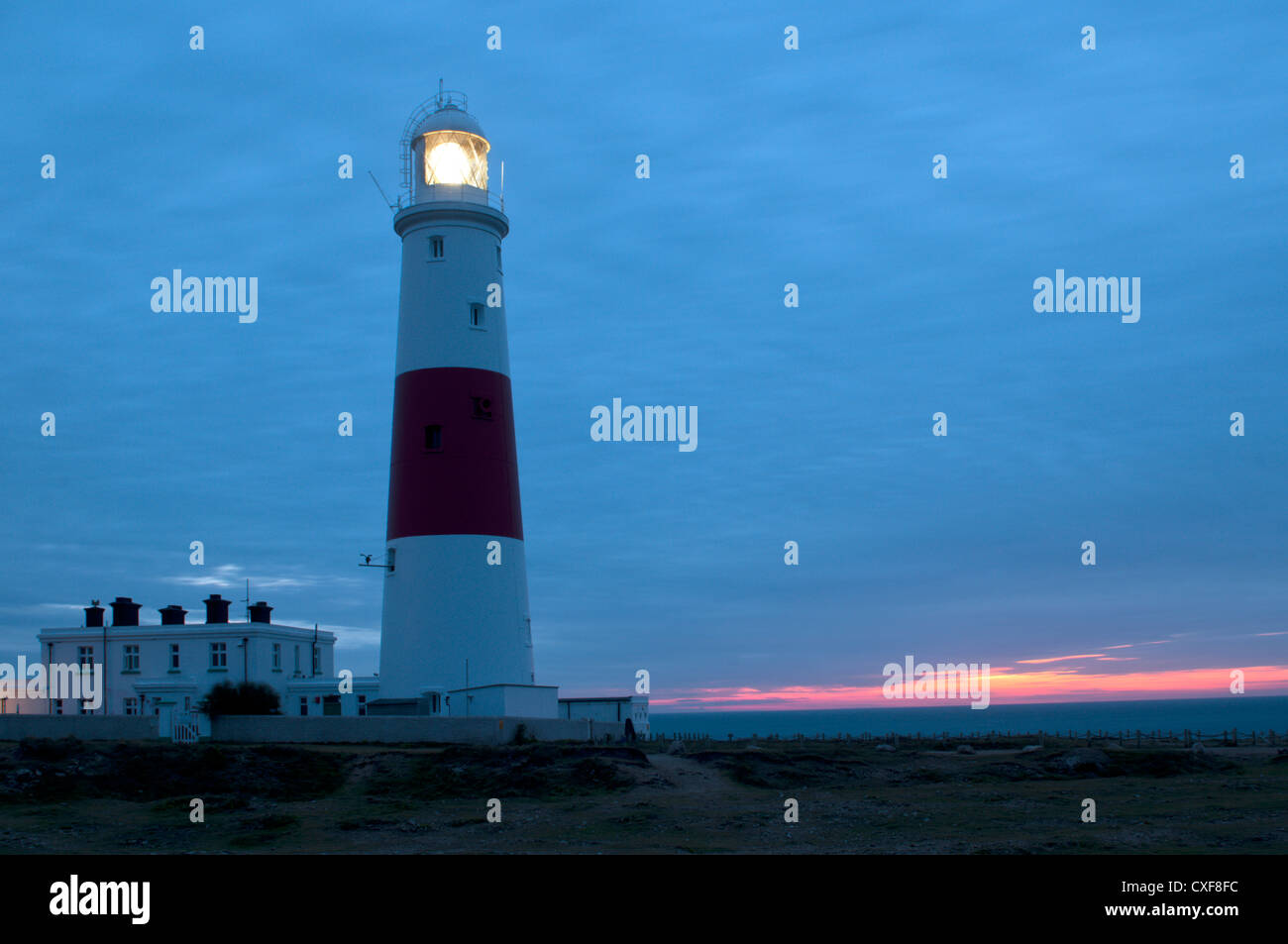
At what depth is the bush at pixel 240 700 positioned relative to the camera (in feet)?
139

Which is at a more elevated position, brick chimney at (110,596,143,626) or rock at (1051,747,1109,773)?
brick chimney at (110,596,143,626)

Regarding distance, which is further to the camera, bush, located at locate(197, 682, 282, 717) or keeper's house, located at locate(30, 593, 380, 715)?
keeper's house, located at locate(30, 593, 380, 715)

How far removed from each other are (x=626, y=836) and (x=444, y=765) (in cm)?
1016

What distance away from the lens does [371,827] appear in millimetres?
24422

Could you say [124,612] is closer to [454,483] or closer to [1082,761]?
[454,483]

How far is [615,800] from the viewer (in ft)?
93.3

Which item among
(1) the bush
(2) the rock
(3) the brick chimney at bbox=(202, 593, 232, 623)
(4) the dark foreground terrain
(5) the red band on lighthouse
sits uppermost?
(5) the red band on lighthouse

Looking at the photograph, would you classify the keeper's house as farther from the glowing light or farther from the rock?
the rock

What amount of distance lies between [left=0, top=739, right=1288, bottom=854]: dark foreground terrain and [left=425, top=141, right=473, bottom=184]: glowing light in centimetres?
1981

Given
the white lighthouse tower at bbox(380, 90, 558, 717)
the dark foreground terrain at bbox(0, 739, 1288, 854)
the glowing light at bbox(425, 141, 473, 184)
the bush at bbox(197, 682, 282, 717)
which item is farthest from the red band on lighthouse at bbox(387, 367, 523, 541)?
the bush at bbox(197, 682, 282, 717)

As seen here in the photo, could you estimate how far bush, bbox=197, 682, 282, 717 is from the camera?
42219mm

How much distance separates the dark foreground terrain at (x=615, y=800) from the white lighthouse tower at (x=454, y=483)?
13.5 ft
